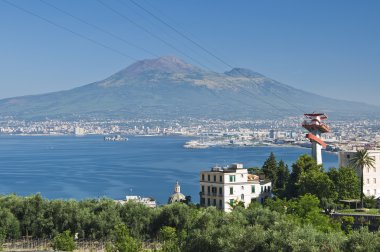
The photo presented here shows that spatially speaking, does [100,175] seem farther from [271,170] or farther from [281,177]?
[281,177]

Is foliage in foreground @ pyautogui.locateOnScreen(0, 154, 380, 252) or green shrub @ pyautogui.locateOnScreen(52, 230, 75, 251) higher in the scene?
foliage in foreground @ pyautogui.locateOnScreen(0, 154, 380, 252)

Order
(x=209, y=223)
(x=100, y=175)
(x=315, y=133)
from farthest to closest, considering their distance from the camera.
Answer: (x=100, y=175)
(x=315, y=133)
(x=209, y=223)

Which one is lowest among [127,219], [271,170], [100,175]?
[100,175]

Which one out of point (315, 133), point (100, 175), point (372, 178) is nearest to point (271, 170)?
point (315, 133)

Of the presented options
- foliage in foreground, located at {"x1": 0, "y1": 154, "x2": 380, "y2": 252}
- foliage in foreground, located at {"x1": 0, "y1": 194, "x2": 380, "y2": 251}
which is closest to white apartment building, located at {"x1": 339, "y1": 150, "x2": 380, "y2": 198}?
foliage in foreground, located at {"x1": 0, "y1": 154, "x2": 380, "y2": 252}

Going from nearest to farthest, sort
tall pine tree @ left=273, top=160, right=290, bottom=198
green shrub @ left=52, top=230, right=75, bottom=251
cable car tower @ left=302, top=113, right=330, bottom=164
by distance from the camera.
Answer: green shrub @ left=52, top=230, right=75, bottom=251
tall pine tree @ left=273, top=160, right=290, bottom=198
cable car tower @ left=302, top=113, right=330, bottom=164

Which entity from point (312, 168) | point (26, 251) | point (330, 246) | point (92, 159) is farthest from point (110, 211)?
point (92, 159)

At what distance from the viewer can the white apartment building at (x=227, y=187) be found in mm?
25000

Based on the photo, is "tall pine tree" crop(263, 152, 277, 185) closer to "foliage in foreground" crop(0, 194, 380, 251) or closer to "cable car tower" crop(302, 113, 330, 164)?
"cable car tower" crop(302, 113, 330, 164)

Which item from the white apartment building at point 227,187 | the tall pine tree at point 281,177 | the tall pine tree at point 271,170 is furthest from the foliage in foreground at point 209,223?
the white apartment building at point 227,187

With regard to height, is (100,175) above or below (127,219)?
below

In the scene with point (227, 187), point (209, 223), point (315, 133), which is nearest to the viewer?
point (209, 223)

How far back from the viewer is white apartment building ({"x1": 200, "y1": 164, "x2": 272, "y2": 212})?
25.0 metres

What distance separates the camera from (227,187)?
25031 millimetres
